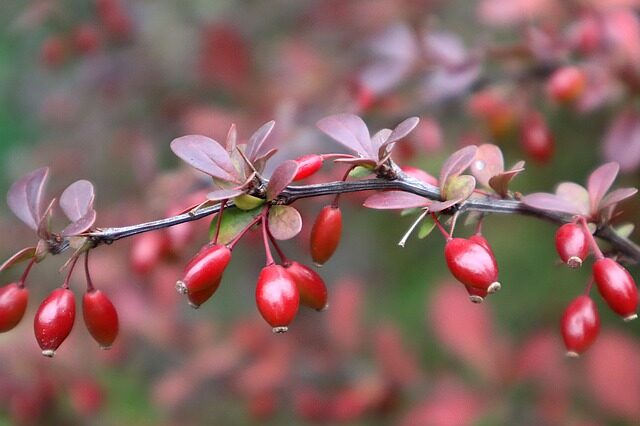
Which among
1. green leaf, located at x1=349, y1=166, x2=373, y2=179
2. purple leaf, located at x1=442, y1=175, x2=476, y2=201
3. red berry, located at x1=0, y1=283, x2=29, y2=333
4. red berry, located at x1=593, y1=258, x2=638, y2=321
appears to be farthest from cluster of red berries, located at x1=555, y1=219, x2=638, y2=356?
red berry, located at x1=0, y1=283, x2=29, y2=333

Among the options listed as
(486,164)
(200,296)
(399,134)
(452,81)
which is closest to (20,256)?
(200,296)

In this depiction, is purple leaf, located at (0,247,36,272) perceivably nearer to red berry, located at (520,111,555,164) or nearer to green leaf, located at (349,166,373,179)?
green leaf, located at (349,166,373,179)

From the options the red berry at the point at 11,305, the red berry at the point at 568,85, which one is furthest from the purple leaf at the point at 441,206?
the red berry at the point at 568,85

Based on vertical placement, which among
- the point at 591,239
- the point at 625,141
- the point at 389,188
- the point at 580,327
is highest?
the point at 389,188

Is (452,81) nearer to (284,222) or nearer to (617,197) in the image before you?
(617,197)

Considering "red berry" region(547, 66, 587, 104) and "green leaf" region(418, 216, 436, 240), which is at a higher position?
"green leaf" region(418, 216, 436, 240)

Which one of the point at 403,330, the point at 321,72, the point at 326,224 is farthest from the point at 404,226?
the point at 326,224

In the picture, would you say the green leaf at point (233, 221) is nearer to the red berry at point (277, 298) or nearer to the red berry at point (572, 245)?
the red berry at point (277, 298)
